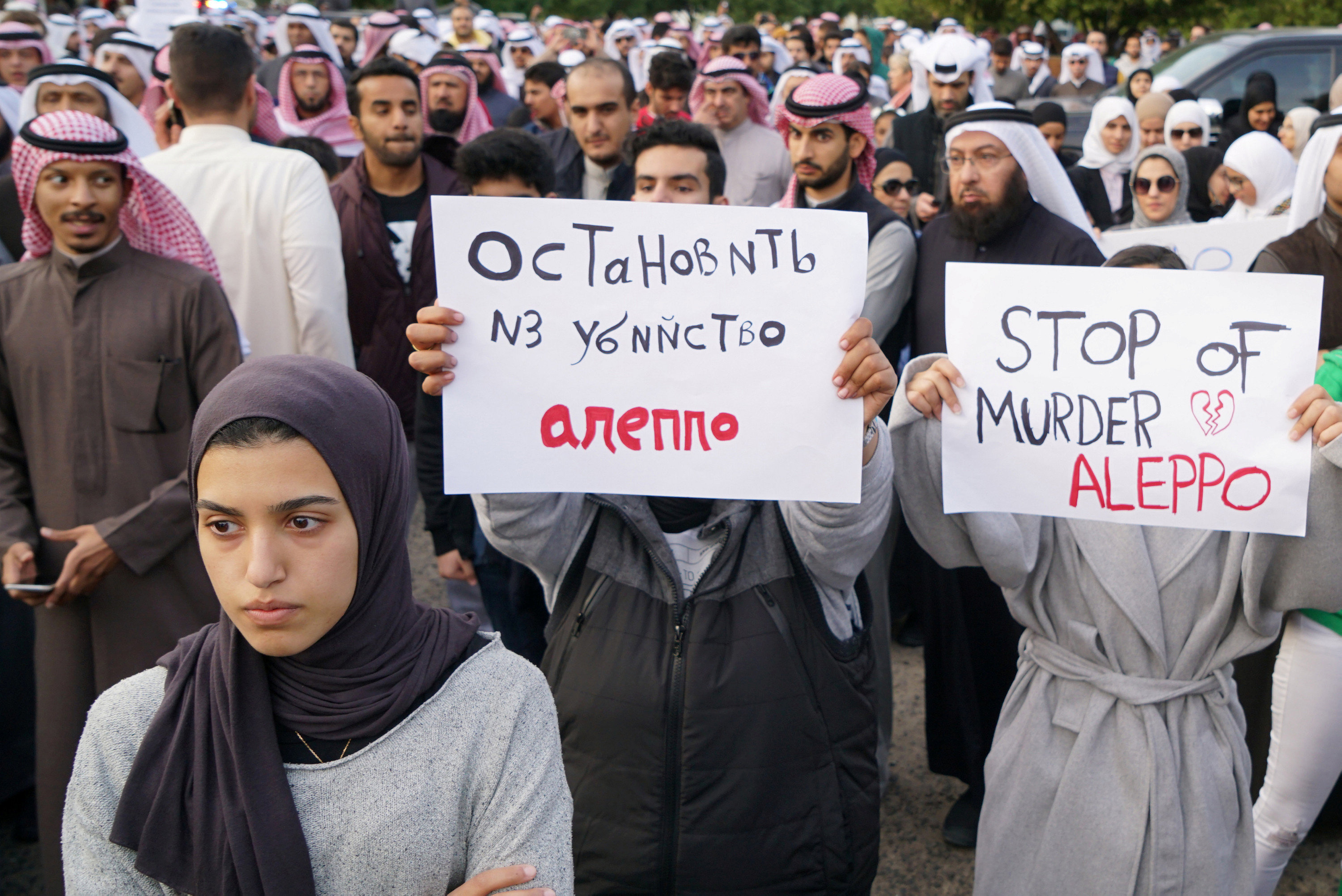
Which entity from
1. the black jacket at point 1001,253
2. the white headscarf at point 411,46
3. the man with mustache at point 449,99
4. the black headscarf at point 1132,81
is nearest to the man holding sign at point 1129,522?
the black jacket at point 1001,253

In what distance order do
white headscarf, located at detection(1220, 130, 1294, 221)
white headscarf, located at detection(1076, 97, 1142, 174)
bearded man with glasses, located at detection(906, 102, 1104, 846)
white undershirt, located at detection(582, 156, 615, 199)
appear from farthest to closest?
white headscarf, located at detection(1076, 97, 1142, 174) < white headscarf, located at detection(1220, 130, 1294, 221) < white undershirt, located at detection(582, 156, 615, 199) < bearded man with glasses, located at detection(906, 102, 1104, 846)

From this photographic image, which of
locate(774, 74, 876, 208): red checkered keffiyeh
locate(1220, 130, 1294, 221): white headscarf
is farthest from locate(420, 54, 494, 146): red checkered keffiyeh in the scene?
locate(1220, 130, 1294, 221): white headscarf

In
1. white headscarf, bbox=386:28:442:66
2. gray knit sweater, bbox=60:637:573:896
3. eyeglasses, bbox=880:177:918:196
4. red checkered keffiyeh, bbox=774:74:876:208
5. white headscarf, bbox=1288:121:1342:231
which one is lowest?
gray knit sweater, bbox=60:637:573:896

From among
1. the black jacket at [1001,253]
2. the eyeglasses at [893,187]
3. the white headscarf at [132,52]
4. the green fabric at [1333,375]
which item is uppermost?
the white headscarf at [132,52]

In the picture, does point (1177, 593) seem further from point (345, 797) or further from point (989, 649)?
point (345, 797)

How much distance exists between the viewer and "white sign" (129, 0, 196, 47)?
9.87 meters

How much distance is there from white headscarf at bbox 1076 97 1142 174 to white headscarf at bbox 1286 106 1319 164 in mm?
934

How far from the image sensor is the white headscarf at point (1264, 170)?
5.61 m

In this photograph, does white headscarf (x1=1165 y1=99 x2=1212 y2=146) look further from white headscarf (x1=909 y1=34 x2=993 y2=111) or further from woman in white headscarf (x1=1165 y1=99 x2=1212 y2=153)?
white headscarf (x1=909 y1=34 x2=993 y2=111)

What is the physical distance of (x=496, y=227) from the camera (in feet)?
6.83

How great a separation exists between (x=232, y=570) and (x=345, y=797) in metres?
0.33

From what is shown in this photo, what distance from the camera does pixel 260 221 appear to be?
407cm

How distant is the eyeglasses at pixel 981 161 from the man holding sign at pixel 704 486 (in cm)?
→ 199

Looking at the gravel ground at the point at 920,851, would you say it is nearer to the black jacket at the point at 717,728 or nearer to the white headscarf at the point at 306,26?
the black jacket at the point at 717,728
